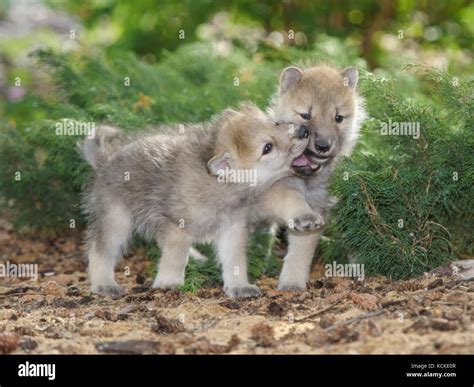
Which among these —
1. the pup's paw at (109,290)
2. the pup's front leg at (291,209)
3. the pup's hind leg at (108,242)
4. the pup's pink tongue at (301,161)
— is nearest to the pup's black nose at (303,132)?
the pup's pink tongue at (301,161)

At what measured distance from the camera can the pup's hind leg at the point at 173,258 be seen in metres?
5.88

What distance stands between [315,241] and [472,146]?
4.42 feet

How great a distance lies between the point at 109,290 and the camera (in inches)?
244

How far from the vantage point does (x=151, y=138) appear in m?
6.32

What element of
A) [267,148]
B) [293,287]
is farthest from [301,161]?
[293,287]

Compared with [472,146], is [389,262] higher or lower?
→ lower

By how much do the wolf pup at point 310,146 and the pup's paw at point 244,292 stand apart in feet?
0.94

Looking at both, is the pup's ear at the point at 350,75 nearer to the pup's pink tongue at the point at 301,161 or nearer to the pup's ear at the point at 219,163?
the pup's pink tongue at the point at 301,161

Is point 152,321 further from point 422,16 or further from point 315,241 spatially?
point 422,16

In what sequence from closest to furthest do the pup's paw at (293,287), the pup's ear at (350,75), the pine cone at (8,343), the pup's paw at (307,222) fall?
the pine cone at (8,343), the pup's paw at (307,222), the pup's paw at (293,287), the pup's ear at (350,75)

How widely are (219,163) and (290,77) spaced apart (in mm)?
1187

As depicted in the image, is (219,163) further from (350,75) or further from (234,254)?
(350,75)
